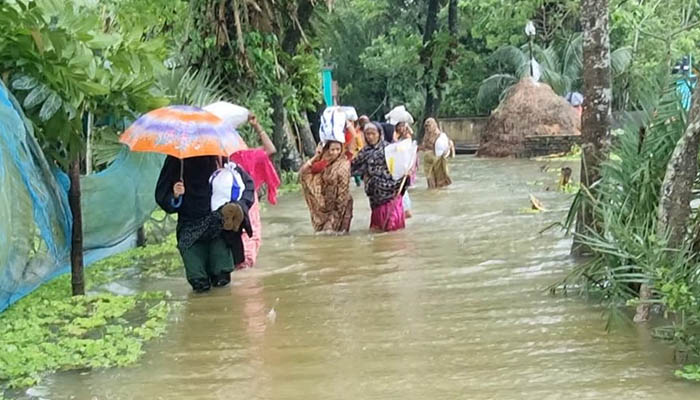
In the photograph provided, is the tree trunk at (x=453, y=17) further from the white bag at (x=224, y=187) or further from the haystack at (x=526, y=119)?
the white bag at (x=224, y=187)

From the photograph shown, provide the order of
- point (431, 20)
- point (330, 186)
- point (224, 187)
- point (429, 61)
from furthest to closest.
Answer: point (431, 20) < point (429, 61) < point (330, 186) < point (224, 187)

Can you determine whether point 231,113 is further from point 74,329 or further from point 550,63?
point 550,63

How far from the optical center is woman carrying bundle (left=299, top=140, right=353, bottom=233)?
11328 millimetres

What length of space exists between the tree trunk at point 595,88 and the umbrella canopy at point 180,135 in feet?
10.4

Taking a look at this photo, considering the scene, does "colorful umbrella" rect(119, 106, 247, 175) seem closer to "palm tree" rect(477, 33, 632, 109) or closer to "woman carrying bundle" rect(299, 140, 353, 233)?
"woman carrying bundle" rect(299, 140, 353, 233)

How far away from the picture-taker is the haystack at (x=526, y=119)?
26609mm

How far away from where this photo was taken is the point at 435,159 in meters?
17.2

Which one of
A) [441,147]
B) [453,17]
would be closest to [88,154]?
[441,147]

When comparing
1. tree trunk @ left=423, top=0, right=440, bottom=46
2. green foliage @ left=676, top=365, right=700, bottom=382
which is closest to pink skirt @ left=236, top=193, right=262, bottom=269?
green foliage @ left=676, top=365, right=700, bottom=382

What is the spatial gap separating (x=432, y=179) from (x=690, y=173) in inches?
453

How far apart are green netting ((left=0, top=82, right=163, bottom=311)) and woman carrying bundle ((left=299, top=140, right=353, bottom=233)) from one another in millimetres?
2339

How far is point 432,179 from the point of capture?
17484 mm

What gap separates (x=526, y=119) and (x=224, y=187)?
20.0 m

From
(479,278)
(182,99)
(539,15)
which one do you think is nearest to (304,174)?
(182,99)
